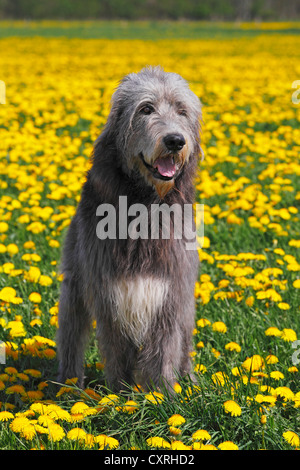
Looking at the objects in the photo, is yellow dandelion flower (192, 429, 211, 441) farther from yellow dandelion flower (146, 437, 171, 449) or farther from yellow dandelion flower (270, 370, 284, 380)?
yellow dandelion flower (270, 370, 284, 380)

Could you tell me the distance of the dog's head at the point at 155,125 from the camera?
2.64m

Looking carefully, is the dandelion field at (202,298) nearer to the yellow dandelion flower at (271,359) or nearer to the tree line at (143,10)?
the yellow dandelion flower at (271,359)

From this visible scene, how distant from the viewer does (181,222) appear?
2834mm

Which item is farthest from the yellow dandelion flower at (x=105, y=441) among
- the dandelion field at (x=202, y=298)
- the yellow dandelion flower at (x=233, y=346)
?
the yellow dandelion flower at (x=233, y=346)

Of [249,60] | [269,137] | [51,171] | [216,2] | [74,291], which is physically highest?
[216,2]

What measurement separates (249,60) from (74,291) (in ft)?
54.1

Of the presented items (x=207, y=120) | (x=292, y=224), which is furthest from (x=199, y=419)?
(x=207, y=120)

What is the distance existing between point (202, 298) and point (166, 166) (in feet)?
4.31

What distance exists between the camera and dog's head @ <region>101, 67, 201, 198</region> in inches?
104

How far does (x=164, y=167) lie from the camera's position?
2652 mm

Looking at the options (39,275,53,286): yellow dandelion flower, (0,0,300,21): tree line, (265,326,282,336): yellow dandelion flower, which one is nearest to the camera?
(265,326,282,336): yellow dandelion flower

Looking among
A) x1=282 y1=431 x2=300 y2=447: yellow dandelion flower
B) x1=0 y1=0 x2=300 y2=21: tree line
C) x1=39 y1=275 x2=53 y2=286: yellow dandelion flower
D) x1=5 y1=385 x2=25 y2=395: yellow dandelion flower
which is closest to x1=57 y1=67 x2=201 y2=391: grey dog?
x1=5 y1=385 x2=25 y2=395: yellow dandelion flower

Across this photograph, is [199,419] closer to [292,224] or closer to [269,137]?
[292,224]

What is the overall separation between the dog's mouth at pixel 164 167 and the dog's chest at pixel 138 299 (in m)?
0.52
